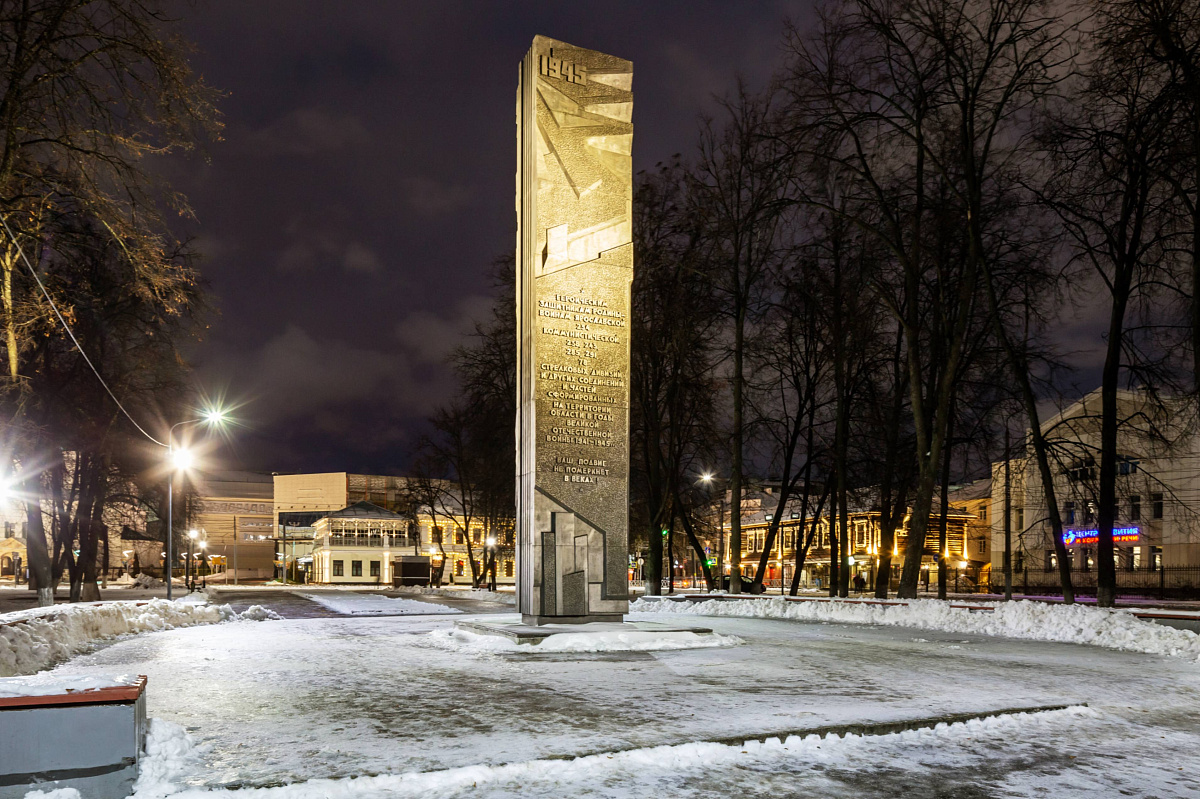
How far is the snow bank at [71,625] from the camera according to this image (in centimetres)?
1336

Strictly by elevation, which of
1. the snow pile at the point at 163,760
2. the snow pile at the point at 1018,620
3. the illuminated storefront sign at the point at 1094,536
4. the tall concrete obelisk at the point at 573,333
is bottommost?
the illuminated storefront sign at the point at 1094,536

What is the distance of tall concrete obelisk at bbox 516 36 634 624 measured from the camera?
1836 cm

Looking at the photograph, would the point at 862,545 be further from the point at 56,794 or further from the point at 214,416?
the point at 56,794

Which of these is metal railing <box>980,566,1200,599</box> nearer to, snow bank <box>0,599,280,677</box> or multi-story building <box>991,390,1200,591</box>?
multi-story building <box>991,390,1200,591</box>

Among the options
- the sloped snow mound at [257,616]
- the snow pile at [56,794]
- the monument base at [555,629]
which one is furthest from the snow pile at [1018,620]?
the snow pile at [56,794]

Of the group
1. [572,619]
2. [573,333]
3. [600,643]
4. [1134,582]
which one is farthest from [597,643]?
[1134,582]

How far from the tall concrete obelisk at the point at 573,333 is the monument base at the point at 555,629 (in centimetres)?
44

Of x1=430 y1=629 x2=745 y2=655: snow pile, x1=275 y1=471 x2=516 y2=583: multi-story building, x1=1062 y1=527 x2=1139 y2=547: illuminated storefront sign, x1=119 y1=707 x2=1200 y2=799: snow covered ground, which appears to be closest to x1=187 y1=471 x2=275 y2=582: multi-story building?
x1=275 y1=471 x2=516 y2=583: multi-story building

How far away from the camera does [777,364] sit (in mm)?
36125

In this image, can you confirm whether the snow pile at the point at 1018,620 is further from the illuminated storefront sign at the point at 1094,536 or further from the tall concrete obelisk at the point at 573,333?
the illuminated storefront sign at the point at 1094,536

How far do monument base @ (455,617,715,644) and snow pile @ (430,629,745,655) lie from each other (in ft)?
0.24

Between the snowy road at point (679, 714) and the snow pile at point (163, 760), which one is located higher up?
the snow pile at point (163, 760)

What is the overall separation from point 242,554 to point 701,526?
244ft

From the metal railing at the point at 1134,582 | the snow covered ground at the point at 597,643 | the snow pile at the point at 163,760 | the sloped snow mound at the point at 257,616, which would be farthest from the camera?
the metal railing at the point at 1134,582
